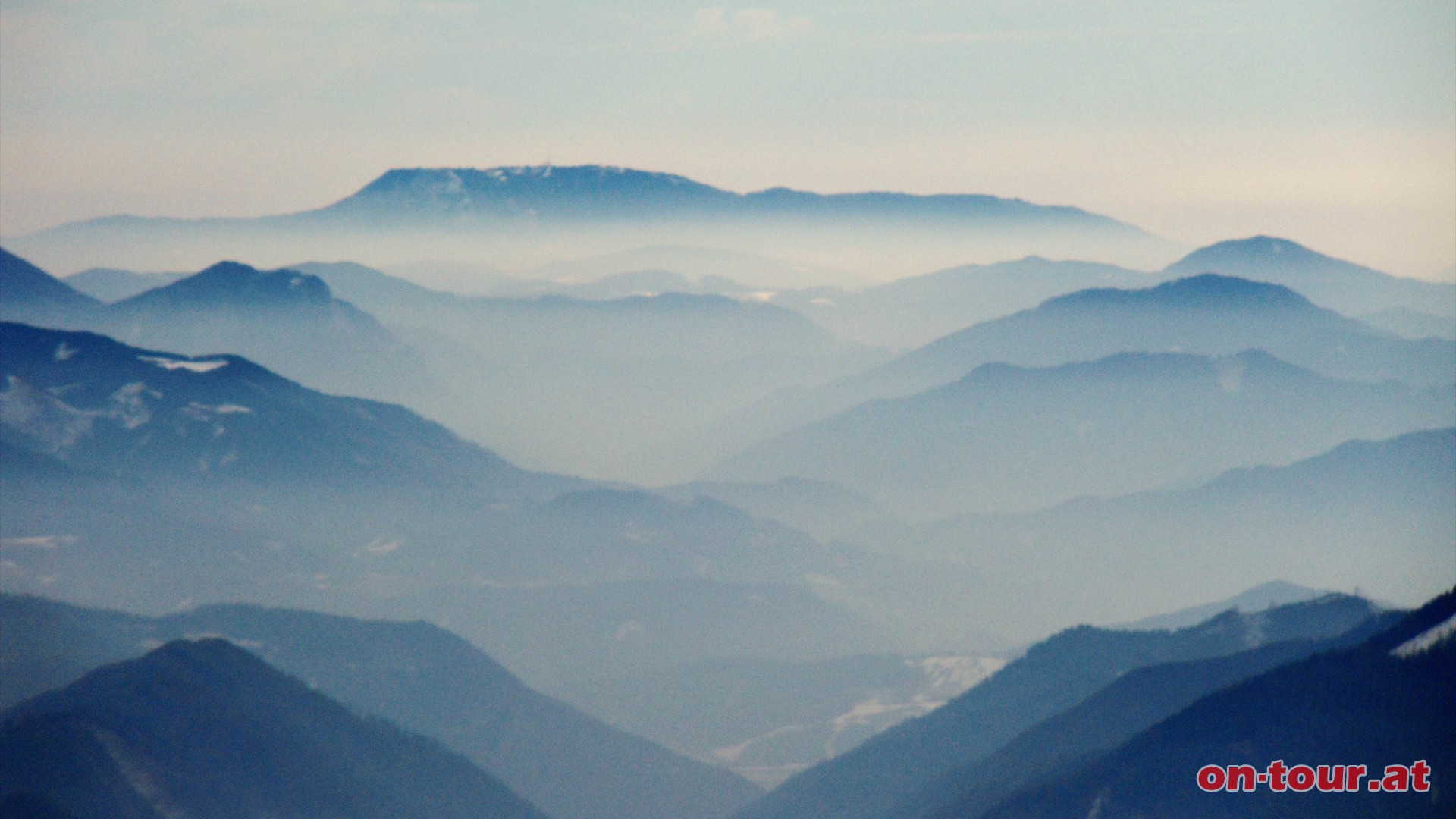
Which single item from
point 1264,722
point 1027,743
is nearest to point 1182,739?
point 1264,722

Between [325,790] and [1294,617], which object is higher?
[1294,617]

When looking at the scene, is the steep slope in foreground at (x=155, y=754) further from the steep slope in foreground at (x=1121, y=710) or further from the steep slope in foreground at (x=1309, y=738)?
the steep slope in foreground at (x=1309, y=738)

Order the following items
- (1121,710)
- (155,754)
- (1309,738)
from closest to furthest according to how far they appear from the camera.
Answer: (1309,738) < (155,754) < (1121,710)

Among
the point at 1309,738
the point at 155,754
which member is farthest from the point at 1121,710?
the point at 155,754

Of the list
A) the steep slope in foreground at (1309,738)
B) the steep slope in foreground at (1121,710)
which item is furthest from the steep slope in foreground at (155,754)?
the steep slope in foreground at (1309,738)

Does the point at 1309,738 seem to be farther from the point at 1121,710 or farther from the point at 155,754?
the point at 155,754

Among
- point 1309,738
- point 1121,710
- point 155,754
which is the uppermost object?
point 1309,738

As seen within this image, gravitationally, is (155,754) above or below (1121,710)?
below

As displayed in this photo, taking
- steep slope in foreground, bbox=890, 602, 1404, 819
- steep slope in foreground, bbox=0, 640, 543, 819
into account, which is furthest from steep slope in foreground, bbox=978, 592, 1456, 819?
steep slope in foreground, bbox=0, 640, 543, 819

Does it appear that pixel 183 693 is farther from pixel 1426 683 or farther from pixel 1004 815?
pixel 1426 683
